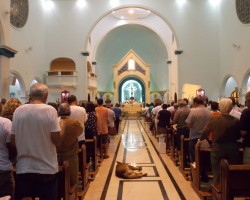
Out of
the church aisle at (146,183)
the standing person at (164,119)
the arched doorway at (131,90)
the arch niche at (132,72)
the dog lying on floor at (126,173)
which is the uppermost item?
the arch niche at (132,72)

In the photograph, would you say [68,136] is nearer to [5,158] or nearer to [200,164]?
[5,158]

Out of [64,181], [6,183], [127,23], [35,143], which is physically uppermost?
[127,23]

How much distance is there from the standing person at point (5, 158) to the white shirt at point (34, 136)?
0.34 meters

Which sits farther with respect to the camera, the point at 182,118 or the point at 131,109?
the point at 131,109

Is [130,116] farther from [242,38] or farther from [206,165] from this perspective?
[206,165]

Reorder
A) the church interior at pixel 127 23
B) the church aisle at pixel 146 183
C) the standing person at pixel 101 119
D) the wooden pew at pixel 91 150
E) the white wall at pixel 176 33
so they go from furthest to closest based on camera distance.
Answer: the white wall at pixel 176 33, the church interior at pixel 127 23, the standing person at pixel 101 119, the wooden pew at pixel 91 150, the church aisle at pixel 146 183

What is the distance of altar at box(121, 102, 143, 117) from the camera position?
1191 inches

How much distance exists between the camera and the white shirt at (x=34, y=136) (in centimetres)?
347

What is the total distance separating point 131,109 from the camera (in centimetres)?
3041

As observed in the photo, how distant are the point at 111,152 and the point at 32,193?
8.00 meters

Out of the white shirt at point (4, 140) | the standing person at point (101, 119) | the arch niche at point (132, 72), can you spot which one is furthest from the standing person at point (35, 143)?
the arch niche at point (132, 72)

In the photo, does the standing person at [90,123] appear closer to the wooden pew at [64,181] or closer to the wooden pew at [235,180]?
the wooden pew at [64,181]

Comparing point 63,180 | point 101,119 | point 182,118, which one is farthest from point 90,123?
point 63,180

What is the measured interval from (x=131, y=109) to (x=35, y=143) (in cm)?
2697
